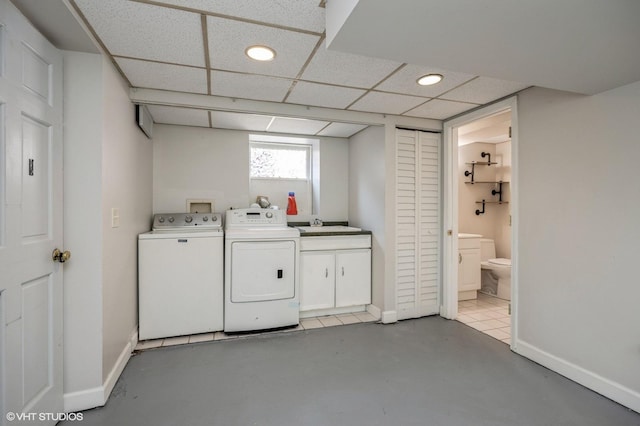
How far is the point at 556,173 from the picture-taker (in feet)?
6.88

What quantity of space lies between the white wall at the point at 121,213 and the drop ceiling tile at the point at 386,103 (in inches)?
72.9

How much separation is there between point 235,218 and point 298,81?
1.60 m

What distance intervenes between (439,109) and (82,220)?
2.93 metres

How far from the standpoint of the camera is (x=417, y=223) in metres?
3.12

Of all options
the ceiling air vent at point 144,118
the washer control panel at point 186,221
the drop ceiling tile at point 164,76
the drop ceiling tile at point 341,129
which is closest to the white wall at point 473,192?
the drop ceiling tile at point 341,129

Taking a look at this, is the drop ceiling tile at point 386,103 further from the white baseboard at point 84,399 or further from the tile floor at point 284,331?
the white baseboard at point 84,399

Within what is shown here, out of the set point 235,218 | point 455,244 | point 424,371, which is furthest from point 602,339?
point 235,218

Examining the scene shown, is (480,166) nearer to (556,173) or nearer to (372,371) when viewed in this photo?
(556,173)

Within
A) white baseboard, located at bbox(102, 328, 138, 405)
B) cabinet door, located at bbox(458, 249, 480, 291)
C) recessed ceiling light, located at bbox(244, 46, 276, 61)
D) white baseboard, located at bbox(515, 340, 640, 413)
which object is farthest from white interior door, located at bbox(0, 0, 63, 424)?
cabinet door, located at bbox(458, 249, 480, 291)

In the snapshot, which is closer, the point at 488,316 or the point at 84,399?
the point at 84,399

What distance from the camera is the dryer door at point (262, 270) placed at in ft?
8.81

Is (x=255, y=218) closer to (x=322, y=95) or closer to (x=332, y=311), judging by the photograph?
(x=332, y=311)

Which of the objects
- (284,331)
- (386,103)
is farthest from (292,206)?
(386,103)

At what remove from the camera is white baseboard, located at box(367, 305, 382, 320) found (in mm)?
3066
